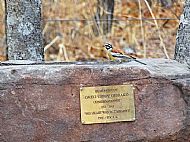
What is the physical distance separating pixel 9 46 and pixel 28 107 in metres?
1.10

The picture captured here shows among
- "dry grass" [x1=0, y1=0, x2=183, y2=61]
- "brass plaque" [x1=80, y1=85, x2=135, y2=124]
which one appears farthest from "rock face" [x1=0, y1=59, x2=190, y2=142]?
"dry grass" [x1=0, y1=0, x2=183, y2=61]

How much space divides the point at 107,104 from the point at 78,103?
0.58 feet

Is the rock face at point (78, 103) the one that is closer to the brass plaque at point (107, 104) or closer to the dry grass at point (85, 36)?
the brass plaque at point (107, 104)

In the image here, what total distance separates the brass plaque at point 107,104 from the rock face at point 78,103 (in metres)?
0.03

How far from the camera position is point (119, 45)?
8.06 metres

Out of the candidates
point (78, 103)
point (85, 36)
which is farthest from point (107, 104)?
point (85, 36)

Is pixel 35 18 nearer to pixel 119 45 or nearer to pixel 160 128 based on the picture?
pixel 160 128

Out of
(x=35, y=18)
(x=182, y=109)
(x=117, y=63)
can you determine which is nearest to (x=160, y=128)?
(x=182, y=109)

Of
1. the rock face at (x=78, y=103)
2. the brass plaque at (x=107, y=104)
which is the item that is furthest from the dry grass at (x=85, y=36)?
the brass plaque at (x=107, y=104)

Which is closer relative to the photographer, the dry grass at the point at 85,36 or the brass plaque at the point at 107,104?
the brass plaque at the point at 107,104

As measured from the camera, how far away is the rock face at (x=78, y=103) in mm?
3234

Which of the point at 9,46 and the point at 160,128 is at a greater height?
the point at 9,46

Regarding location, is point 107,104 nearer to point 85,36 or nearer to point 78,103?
point 78,103

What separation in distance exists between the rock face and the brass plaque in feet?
0.11
